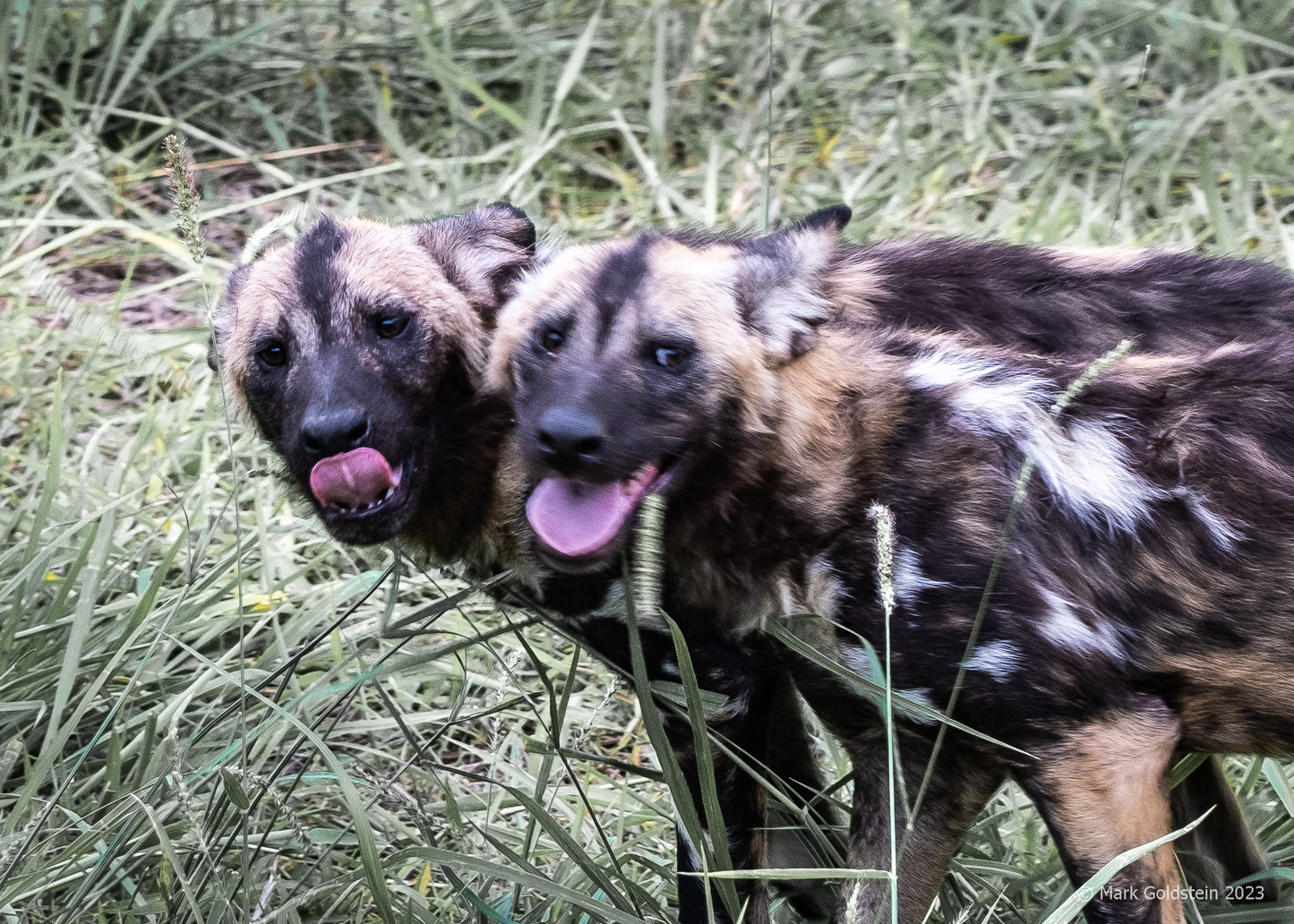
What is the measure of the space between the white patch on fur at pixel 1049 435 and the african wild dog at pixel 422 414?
573 millimetres

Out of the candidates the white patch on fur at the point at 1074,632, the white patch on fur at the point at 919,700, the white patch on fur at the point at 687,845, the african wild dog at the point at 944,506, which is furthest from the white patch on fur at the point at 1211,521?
the white patch on fur at the point at 687,845

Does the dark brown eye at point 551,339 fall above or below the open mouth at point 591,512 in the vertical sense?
above

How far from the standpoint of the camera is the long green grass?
2.88m

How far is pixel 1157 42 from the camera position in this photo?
5.64m

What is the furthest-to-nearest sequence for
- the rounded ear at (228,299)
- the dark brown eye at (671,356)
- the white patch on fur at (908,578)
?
1. the rounded ear at (228,299)
2. the dark brown eye at (671,356)
3. the white patch on fur at (908,578)

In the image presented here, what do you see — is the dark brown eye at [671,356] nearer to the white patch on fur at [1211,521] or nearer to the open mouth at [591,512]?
the open mouth at [591,512]

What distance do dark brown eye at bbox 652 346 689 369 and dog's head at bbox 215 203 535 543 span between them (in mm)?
534

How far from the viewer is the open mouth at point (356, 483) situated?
2.63m

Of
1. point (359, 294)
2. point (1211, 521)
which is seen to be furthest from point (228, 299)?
point (1211, 521)

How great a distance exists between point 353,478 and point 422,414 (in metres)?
0.21

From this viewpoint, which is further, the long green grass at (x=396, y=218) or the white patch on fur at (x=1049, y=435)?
the long green grass at (x=396, y=218)

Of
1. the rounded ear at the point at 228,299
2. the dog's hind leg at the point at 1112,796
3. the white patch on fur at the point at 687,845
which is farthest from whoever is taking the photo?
the rounded ear at the point at 228,299

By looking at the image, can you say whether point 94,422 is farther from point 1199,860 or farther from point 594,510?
point 1199,860

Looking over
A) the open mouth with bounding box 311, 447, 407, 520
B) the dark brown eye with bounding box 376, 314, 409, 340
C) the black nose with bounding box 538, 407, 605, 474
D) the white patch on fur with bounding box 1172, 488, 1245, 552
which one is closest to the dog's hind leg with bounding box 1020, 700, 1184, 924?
the white patch on fur with bounding box 1172, 488, 1245, 552
